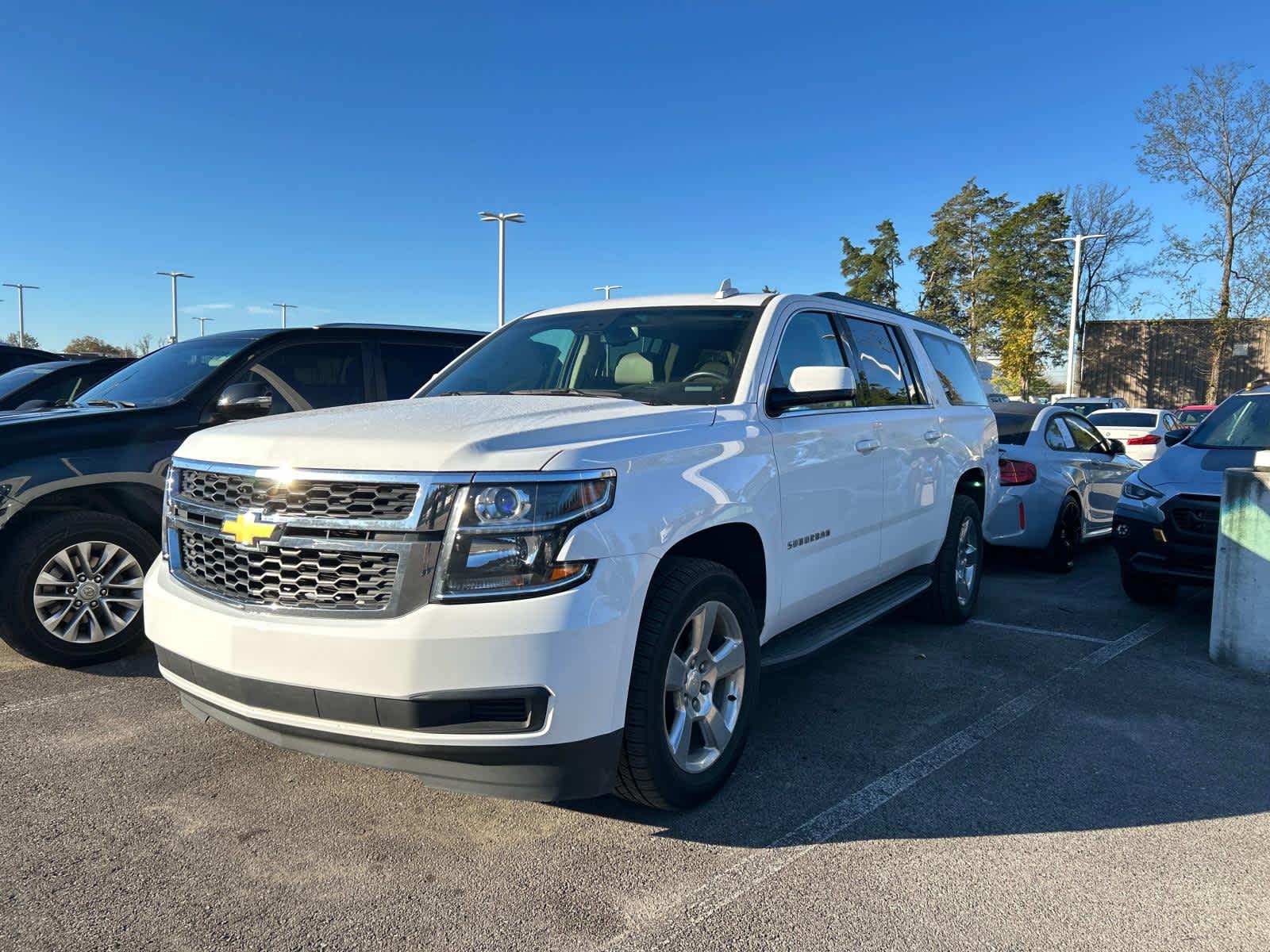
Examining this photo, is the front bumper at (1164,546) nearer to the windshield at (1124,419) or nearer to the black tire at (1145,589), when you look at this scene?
the black tire at (1145,589)

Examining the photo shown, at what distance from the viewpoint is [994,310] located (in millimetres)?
41438

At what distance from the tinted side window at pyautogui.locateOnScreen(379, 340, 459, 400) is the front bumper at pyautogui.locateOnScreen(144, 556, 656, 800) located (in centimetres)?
373

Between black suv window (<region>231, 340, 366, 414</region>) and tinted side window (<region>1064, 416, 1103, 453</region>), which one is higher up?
black suv window (<region>231, 340, 366, 414</region>)

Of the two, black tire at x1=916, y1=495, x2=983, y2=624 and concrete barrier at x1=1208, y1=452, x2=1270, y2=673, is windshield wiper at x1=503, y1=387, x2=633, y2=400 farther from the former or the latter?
concrete barrier at x1=1208, y1=452, x2=1270, y2=673

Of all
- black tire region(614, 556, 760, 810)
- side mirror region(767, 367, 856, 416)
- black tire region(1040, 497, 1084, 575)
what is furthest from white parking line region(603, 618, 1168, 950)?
black tire region(1040, 497, 1084, 575)

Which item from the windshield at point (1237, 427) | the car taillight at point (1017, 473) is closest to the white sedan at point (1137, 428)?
the windshield at point (1237, 427)

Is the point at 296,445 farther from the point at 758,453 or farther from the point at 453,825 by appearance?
the point at 758,453

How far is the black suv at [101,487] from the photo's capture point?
178 inches

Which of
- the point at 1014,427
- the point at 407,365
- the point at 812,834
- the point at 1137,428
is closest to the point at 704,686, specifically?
the point at 812,834

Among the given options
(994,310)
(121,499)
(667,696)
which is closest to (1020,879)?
(667,696)

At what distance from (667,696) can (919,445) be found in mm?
2606

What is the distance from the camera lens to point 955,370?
20.1 feet

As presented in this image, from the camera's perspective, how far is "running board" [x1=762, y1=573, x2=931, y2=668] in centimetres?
376

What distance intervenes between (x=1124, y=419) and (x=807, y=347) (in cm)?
1625
